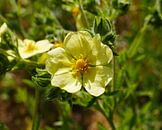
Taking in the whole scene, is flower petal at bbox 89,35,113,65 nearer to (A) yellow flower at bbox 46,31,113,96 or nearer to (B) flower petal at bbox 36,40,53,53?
(A) yellow flower at bbox 46,31,113,96

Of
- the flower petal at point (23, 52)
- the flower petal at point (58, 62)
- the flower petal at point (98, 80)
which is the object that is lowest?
the flower petal at point (98, 80)

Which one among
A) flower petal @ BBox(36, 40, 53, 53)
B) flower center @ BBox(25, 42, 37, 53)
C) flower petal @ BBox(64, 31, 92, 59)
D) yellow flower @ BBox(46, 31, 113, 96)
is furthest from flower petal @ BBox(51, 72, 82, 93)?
flower center @ BBox(25, 42, 37, 53)

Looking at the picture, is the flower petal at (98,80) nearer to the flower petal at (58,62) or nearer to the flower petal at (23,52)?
the flower petal at (58,62)

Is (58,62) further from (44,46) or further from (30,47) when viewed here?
(30,47)

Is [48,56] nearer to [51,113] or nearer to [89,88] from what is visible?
[89,88]

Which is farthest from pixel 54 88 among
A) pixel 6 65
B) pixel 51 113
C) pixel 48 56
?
pixel 51 113

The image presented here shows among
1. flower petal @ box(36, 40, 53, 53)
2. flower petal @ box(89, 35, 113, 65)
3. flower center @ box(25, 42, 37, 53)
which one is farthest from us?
flower center @ box(25, 42, 37, 53)

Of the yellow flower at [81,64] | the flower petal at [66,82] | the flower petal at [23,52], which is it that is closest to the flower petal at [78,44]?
the yellow flower at [81,64]

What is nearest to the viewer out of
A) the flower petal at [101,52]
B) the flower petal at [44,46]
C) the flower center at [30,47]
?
→ the flower petal at [101,52]
